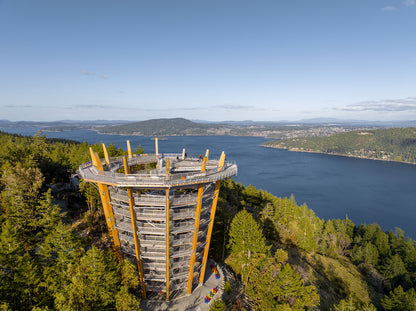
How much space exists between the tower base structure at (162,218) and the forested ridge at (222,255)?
3.09 meters

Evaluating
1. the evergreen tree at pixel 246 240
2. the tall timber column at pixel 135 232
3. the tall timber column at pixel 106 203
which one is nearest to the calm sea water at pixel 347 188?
the evergreen tree at pixel 246 240

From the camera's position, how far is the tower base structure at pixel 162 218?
1019 inches

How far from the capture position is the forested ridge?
22906mm

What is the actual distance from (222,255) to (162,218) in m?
21.7

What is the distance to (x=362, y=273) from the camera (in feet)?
199

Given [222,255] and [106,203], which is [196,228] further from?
[222,255]

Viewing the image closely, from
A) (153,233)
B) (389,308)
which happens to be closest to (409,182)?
(389,308)

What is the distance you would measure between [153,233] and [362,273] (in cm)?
6187

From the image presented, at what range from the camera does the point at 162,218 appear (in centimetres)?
2745

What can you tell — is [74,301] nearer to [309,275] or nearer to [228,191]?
[309,275]

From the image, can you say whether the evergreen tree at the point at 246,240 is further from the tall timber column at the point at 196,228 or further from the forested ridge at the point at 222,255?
the tall timber column at the point at 196,228

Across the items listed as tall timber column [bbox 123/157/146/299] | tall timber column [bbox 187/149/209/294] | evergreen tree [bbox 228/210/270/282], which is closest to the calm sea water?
evergreen tree [bbox 228/210/270/282]

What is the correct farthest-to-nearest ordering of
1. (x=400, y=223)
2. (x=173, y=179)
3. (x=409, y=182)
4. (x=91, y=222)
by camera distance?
1. (x=409, y=182)
2. (x=400, y=223)
3. (x=91, y=222)
4. (x=173, y=179)

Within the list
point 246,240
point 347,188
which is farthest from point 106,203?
point 347,188
